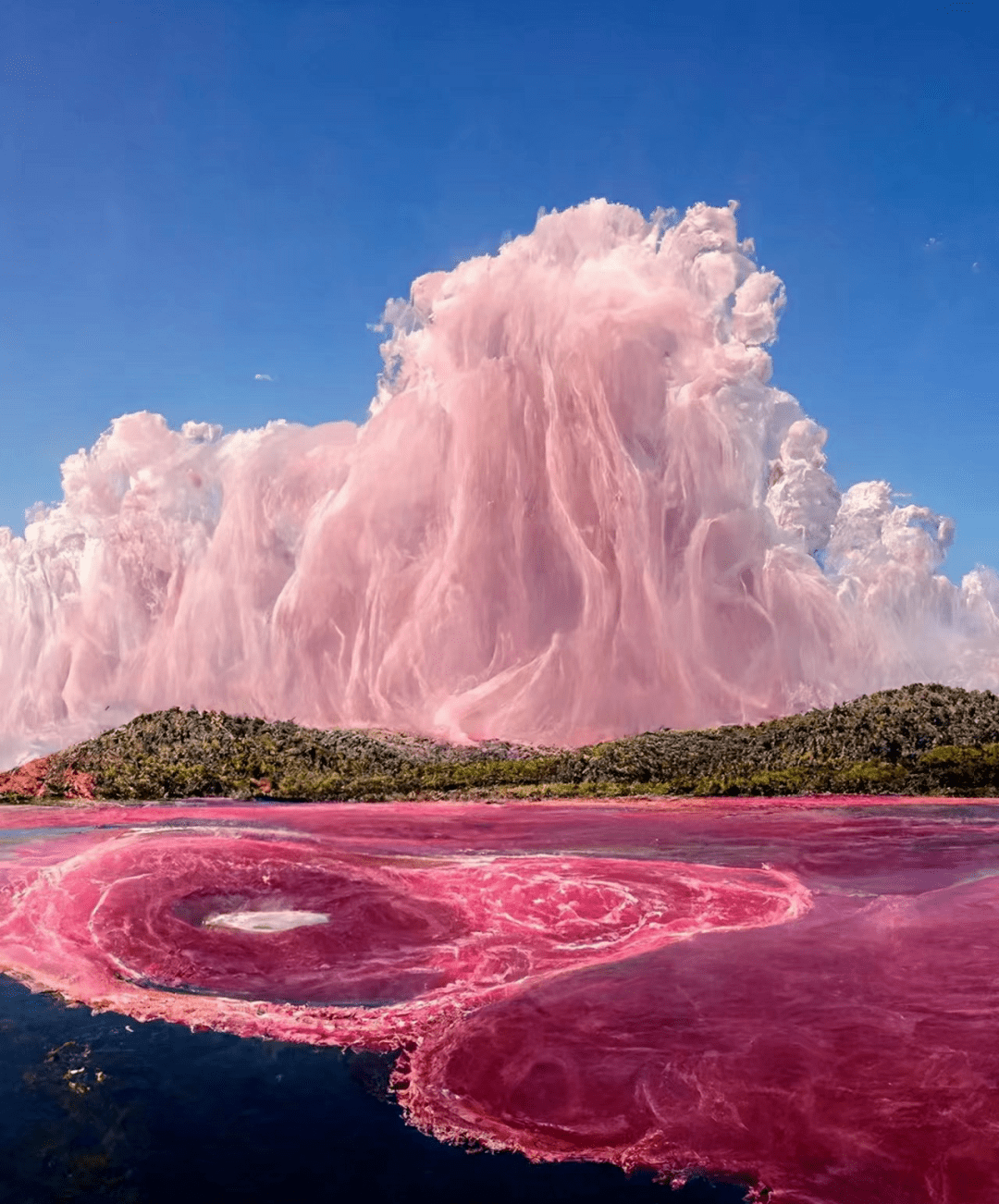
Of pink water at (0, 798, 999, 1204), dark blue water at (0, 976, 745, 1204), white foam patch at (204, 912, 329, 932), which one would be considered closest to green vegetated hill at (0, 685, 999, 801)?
pink water at (0, 798, 999, 1204)

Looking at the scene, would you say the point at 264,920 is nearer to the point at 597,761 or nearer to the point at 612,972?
the point at 612,972

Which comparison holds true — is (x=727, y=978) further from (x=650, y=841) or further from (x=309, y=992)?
(x=650, y=841)

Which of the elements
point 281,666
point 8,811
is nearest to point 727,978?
point 8,811

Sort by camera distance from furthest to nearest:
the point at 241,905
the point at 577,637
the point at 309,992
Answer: the point at 577,637
the point at 241,905
the point at 309,992

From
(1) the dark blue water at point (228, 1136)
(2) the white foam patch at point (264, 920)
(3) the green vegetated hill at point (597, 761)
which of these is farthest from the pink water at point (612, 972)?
(3) the green vegetated hill at point (597, 761)

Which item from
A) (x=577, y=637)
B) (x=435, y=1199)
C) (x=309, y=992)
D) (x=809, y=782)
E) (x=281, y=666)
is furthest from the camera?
(x=281, y=666)
